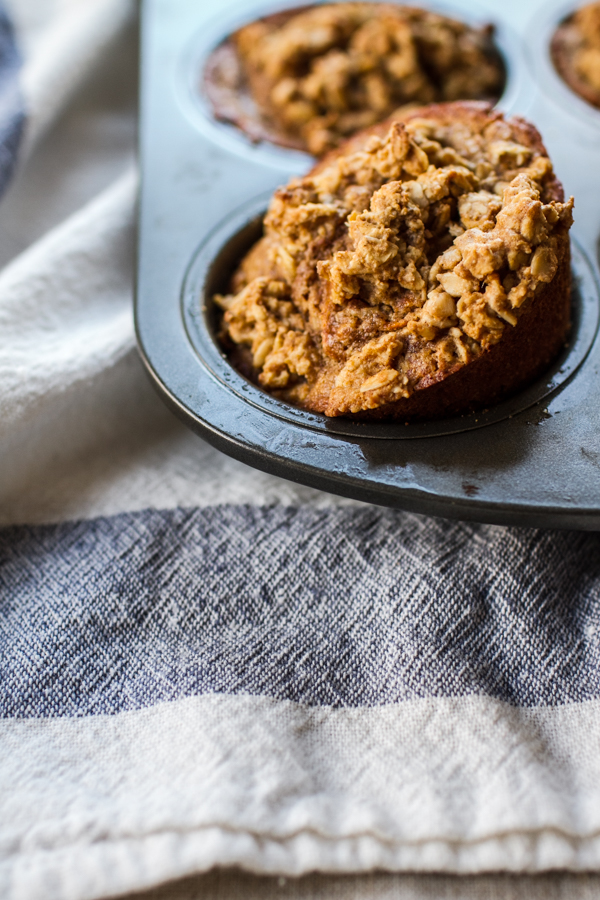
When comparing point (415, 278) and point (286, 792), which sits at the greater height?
point (415, 278)

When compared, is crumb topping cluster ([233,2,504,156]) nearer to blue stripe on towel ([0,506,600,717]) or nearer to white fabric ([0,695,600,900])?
blue stripe on towel ([0,506,600,717])

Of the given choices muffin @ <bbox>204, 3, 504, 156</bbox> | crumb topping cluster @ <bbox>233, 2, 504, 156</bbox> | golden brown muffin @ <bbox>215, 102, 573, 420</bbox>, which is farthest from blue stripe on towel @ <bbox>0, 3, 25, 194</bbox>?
golden brown muffin @ <bbox>215, 102, 573, 420</bbox>

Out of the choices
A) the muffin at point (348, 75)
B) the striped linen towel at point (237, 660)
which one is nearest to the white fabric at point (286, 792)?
the striped linen towel at point (237, 660)

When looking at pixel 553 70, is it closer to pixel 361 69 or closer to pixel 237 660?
pixel 361 69

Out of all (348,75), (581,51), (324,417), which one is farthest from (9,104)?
(581,51)

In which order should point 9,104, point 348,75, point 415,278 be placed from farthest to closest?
point 9,104
point 348,75
point 415,278

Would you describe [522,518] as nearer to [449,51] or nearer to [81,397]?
[81,397]

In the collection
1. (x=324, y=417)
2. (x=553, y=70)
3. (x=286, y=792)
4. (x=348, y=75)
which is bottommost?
(x=286, y=792)

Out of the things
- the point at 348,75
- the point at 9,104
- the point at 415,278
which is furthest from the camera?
the point at 9,104
